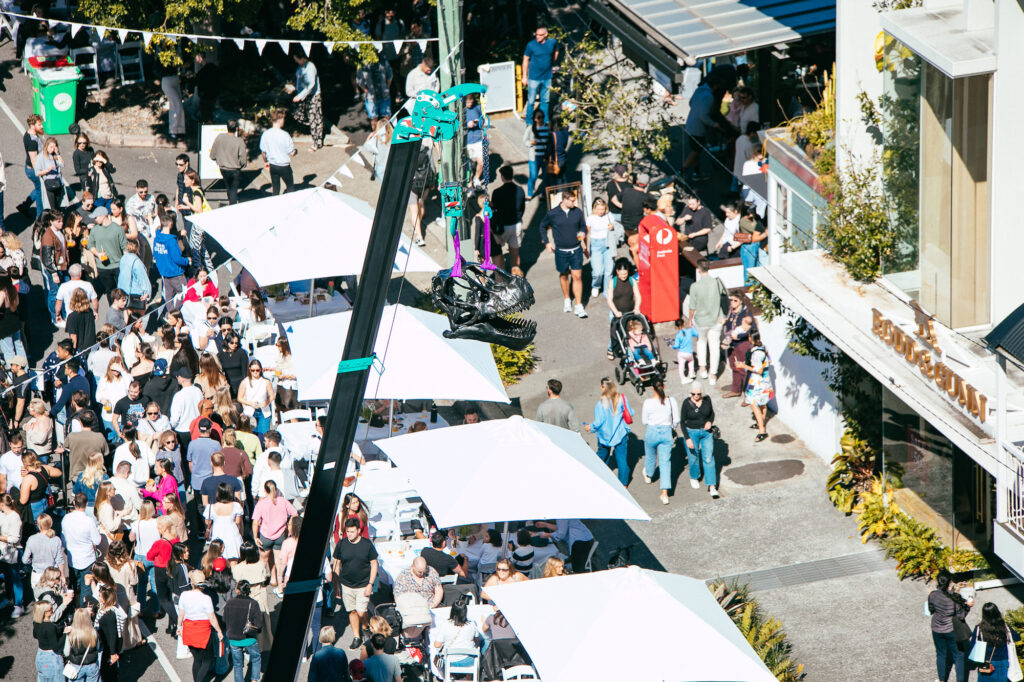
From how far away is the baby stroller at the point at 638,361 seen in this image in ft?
64.7

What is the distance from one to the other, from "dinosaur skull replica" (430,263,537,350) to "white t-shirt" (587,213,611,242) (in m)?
8.96

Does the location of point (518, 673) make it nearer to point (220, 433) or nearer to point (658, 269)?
point (220, 433)

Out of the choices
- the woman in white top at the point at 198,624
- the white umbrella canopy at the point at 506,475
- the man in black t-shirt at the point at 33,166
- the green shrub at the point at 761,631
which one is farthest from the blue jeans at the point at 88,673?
the man in black t-shirt at the point at 33,166

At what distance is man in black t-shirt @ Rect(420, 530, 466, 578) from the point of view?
49.3ft

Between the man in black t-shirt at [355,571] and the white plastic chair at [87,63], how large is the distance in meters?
16.6

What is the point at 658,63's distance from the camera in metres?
21.8

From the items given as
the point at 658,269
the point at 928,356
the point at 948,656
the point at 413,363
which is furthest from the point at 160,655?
the point at 658,269

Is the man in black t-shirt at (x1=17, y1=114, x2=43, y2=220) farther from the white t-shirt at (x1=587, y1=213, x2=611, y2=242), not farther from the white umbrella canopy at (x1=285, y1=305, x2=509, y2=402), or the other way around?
the white t-shirt at (x1=587, y1=213, x2=611, y2=242)

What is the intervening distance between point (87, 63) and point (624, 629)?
20105 millimetres

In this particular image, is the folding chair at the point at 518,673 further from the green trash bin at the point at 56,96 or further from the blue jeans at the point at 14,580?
the green trash bin at the point at 56,96

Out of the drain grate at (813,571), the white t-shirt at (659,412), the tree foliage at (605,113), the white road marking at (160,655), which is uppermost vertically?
the tree foliage at (605,113)

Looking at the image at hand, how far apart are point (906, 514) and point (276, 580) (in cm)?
723

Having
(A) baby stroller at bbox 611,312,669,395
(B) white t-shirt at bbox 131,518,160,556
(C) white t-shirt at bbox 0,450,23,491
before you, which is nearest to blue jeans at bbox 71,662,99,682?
(B) white t-shirt at bbox 131,518,160,556

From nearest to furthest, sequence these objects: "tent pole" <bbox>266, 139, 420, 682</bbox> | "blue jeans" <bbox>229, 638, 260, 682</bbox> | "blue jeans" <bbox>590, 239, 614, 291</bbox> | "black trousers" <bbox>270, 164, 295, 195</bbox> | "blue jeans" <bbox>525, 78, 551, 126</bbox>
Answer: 1. "tent pole" <bbox>266, 139, 420, 682</bbox>
2. "blue jeans" <bbox>229, 638, 260, 682</bbox>
3. "blue jeans" <bbox>590, 239, 614, 291</bbox>
4. "black trousers" <bbox>270, 164, 295, 195</bbox>
5. "blue jeans" <bbox>525, 78, 551, 126</bbox>
